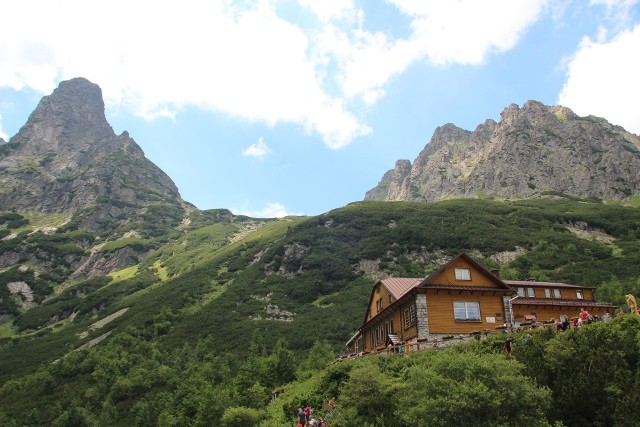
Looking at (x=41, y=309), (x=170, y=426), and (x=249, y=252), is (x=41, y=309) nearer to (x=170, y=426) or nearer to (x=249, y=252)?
(x=249, y=252)

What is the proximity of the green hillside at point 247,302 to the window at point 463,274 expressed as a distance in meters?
15.1

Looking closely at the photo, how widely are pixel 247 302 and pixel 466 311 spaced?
194 ft

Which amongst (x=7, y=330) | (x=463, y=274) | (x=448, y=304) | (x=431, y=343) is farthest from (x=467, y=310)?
(x=7, y=330)

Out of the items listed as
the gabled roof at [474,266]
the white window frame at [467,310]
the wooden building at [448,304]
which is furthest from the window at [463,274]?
the white window frame at [467,310]

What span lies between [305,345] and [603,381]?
171ft

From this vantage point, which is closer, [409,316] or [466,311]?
[466,311]

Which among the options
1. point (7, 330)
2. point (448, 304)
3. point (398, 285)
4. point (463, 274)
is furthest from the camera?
point (7, 330)

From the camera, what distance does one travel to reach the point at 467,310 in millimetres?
33844

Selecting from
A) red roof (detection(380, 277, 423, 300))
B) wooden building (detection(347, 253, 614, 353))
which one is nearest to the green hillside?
wooden building (detection(347, 253, 614, 353))

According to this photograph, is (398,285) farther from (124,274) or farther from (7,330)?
(124,274)

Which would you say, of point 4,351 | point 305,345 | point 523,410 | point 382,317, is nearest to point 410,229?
point 305,345

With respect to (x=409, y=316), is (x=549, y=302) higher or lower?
higher

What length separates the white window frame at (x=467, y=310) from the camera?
110ft

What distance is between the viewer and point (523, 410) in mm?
15094
